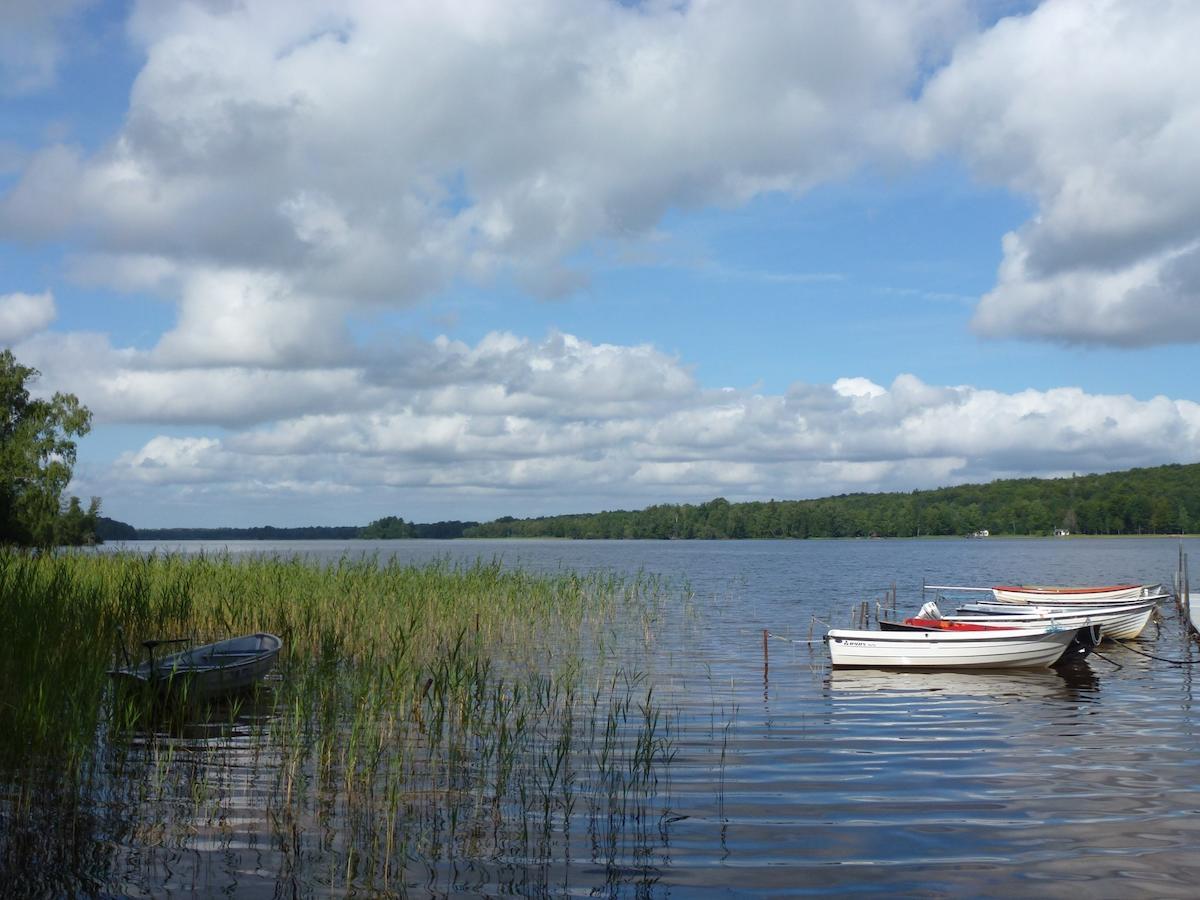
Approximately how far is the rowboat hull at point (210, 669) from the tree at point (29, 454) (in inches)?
1303

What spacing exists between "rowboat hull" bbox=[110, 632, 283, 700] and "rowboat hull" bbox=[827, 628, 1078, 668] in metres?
10.3

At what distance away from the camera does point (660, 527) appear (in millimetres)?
183375

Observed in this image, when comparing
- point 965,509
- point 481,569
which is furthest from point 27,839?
point 965,509

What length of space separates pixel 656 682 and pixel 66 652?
9317mm

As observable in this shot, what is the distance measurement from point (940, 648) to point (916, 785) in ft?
31.9

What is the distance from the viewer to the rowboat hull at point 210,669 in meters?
11.4

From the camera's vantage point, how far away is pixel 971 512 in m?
152

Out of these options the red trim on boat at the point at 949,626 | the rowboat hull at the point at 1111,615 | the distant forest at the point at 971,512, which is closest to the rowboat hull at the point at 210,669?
the red trim on boat at the point at 949,626

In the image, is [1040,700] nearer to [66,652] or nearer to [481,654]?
[481,654]

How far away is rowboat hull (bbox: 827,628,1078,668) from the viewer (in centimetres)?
1927

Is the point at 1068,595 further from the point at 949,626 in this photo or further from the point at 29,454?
the point at 29,454

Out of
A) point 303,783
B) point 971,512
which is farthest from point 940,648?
point 971,512

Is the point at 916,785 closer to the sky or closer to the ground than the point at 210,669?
closer to the ground

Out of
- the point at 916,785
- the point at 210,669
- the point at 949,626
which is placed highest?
the point at 210,669
